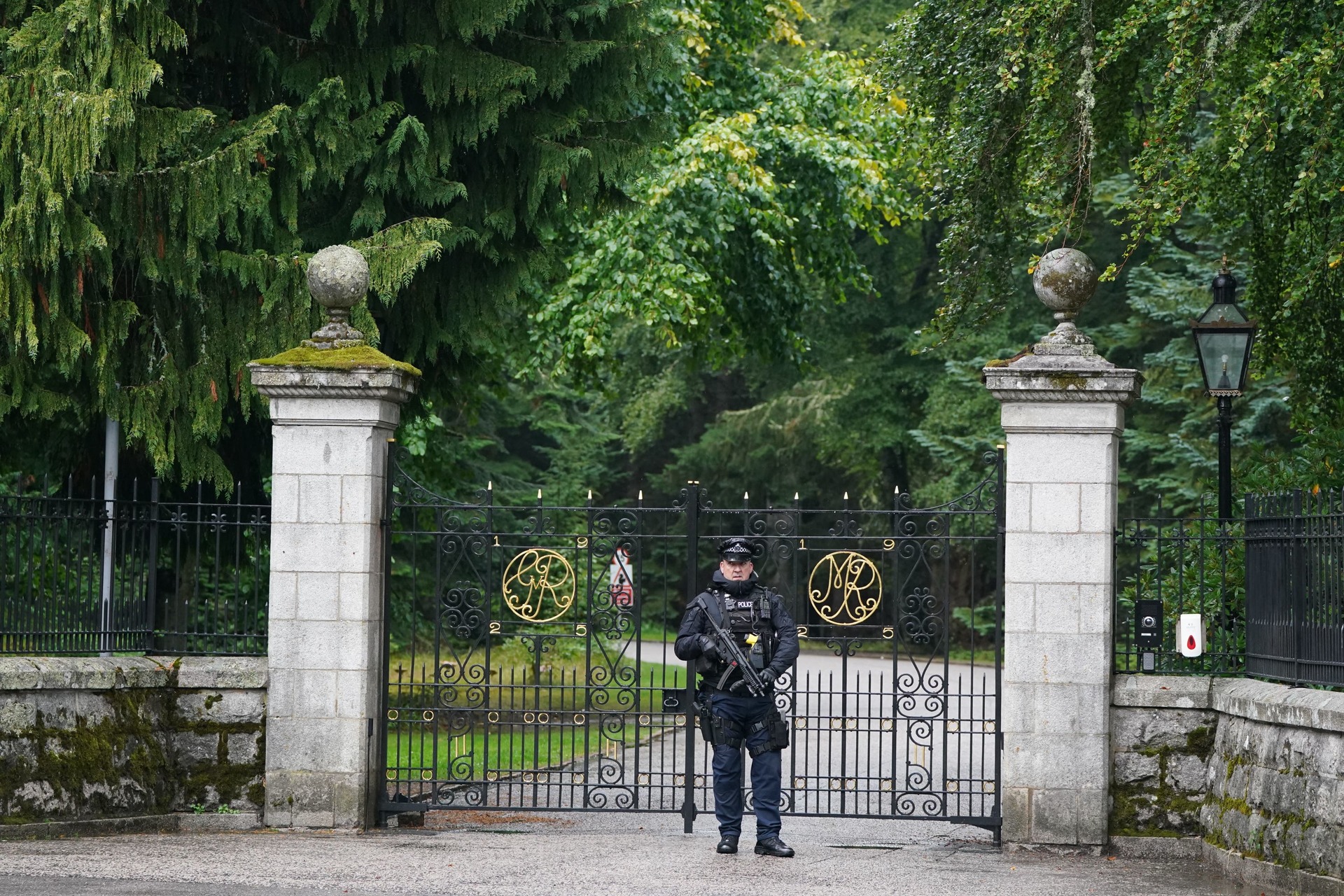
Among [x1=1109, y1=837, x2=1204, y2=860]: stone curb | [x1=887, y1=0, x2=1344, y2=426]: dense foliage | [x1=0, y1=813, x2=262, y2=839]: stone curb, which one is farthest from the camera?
[x1=887, y1=0, x2=1344, y2=426]: dense foliage

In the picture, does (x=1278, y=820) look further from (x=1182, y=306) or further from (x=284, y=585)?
(x=1182, y=306)

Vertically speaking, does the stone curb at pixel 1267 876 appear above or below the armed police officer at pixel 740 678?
below

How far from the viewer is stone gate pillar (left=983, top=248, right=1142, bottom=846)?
31.2ft

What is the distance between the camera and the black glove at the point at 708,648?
9172mm

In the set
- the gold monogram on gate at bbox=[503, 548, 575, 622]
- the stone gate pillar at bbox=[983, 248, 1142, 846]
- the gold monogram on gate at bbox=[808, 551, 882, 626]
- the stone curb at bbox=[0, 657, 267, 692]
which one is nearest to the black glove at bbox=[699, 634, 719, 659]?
the gold monogram on gate at bbox=[808, 551, 882, 626]

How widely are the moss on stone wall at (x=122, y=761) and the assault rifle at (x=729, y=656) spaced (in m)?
2.93

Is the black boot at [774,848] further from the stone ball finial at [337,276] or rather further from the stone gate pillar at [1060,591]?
the stone ball finial at [337,276]

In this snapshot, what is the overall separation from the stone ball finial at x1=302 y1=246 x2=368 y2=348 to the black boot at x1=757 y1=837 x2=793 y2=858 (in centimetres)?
382

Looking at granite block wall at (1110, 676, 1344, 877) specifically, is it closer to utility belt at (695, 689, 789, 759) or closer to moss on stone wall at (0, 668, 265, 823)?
utility belt at (695, 689, 789, 759)

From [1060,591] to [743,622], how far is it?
1.87m

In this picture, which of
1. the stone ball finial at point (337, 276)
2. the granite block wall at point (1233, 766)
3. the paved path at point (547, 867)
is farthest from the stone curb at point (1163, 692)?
the stone ball finial at point (337, 276)

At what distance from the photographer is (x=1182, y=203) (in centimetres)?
1086

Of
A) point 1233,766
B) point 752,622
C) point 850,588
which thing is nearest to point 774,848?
point 752,622

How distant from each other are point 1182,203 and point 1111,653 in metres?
3.12
